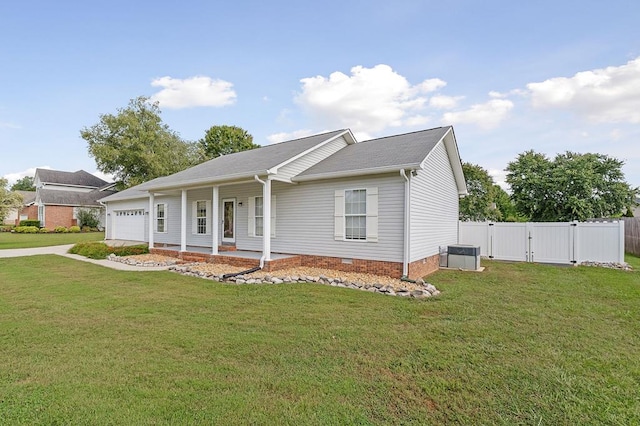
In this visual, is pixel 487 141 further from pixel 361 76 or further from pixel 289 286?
pixel 289 286

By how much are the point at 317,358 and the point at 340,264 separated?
5710mm

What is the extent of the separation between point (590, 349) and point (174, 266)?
34.1 ft

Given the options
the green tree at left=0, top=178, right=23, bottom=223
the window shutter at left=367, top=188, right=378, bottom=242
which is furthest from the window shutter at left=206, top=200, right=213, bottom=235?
the green tree at left=0, top=178, right=23, bottom=223

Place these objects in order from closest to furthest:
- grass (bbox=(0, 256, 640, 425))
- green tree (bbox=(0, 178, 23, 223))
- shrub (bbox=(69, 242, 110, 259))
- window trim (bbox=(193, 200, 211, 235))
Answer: grass (bbox=(0, 256, 640, 425)) < shrub (bbox=(69, 242, 110, 259)) < window trim (bbox=(193, 200, 211, 235)) < green tree (bbox=(0, 178, 23, 223))

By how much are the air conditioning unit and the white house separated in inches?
21.8

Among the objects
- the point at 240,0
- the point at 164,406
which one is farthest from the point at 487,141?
the point at 164,406

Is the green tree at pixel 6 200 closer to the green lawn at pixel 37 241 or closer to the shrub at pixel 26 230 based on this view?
the green lawn at pixel 37 241

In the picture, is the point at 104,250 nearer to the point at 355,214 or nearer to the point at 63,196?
the point at 355,214

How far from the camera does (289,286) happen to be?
24.5 ft

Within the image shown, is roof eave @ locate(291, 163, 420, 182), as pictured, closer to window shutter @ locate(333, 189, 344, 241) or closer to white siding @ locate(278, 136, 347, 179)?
white siding @ locate(278, 136, 347, 179)

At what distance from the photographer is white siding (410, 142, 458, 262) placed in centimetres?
887

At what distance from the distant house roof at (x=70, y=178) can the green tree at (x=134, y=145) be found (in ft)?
28.0

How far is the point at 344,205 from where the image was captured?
30.7ft

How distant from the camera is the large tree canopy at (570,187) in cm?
1495
